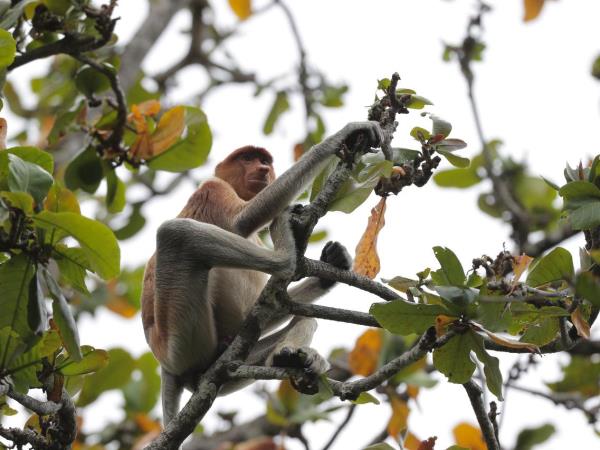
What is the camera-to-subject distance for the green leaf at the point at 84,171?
3736 mm

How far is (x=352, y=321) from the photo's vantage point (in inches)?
121

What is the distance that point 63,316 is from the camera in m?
2.49

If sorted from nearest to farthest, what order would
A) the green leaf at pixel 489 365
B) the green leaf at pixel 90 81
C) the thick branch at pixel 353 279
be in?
the green leaf at pixel 489 365
the thick branch at pixel 353 279
the green leaf at pixel 90 81

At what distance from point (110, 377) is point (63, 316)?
2.12m

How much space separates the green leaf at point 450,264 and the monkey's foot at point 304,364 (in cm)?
88

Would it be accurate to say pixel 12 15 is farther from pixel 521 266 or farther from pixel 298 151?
pixel 298 151

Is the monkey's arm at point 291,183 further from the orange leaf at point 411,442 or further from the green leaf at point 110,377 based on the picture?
the orange leaf at point 411,442

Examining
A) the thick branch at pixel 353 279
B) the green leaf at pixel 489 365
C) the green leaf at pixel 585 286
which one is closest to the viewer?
the green leaf at pixel 585 286

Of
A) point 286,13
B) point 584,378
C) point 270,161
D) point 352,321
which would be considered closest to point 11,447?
point 352,321

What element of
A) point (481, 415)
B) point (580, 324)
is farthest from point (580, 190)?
point (481, 415)

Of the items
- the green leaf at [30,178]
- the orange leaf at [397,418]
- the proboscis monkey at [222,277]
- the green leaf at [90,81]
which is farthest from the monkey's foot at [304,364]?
the green leaf at [90,81]

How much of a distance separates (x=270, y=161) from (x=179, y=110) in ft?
5.64

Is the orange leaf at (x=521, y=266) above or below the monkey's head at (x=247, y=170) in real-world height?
below

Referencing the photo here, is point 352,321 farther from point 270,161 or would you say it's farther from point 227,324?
point 270,161
